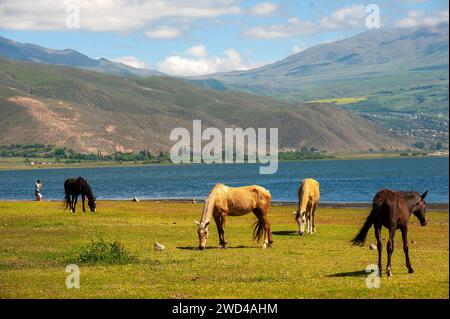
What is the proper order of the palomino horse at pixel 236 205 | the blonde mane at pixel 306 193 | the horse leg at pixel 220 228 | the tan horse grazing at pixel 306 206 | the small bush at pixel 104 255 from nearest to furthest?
the small bush at pixel 104 255 → the horse leg at pixel 220 228 → the palomino horse at pixel 236 205 → the tan horse grazing at pixel 306 206 → the blonde mane at pixel 306 193

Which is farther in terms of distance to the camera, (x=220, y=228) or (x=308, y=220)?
(x=308, y=220)

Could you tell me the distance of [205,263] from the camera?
26156 millimetres

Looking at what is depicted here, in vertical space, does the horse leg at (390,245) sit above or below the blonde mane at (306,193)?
below

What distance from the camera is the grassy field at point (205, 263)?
19.6 metres

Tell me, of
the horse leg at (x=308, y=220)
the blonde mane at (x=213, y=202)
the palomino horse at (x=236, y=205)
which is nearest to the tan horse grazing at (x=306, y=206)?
the horse leg at (x=308, y=220)

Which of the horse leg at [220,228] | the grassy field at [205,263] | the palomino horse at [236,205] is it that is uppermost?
the palomino horse at [236,205]

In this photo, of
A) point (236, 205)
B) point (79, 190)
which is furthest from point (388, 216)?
point (79, 190)

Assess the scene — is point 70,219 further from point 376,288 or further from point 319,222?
point 376,288

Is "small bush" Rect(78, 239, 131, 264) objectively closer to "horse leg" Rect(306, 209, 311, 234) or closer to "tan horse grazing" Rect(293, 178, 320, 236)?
"tan horse grazing" Rect(293, 178, 320, 236)

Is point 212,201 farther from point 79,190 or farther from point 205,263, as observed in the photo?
point 79,190

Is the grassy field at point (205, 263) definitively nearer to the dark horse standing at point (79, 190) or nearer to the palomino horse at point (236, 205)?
the palomino horse at point (236, 205)

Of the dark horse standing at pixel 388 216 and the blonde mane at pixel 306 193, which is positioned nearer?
the dark horse standing at pixel 388 216
